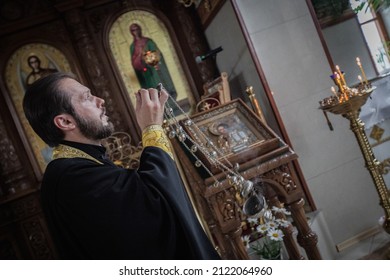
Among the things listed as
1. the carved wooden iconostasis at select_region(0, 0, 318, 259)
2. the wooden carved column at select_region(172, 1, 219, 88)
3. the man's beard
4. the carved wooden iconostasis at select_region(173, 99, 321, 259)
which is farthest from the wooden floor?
the wooden carved column at select_region(172, 1, 219, 88)

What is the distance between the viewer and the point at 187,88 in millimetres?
2988

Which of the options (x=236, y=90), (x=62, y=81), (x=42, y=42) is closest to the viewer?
(x=62, y=81)

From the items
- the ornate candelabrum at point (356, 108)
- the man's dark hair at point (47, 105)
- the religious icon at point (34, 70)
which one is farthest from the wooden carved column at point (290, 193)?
the religious icon at point (34, 70)

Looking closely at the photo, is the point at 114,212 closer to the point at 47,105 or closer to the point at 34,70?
the point at 47,105

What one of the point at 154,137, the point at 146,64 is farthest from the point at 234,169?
the point at 146,64

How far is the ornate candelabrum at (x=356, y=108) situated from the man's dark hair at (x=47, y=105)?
3.89 ft

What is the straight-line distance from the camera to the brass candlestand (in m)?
1.57

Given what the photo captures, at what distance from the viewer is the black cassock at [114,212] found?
2.85 feet

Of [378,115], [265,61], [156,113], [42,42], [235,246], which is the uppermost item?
[42,42]

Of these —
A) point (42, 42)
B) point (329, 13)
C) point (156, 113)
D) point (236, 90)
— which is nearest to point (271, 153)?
point (156, 113)

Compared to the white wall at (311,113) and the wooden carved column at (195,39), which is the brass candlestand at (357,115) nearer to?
the white wall at (311,113)

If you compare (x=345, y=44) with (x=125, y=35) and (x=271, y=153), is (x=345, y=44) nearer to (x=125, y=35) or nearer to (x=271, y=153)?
(x=271, y=153)

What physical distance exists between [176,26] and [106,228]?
2.44m

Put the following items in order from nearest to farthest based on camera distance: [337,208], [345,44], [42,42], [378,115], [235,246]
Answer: [235,246] < [378,115] < [337,208] < [345,44] < [42,42]
